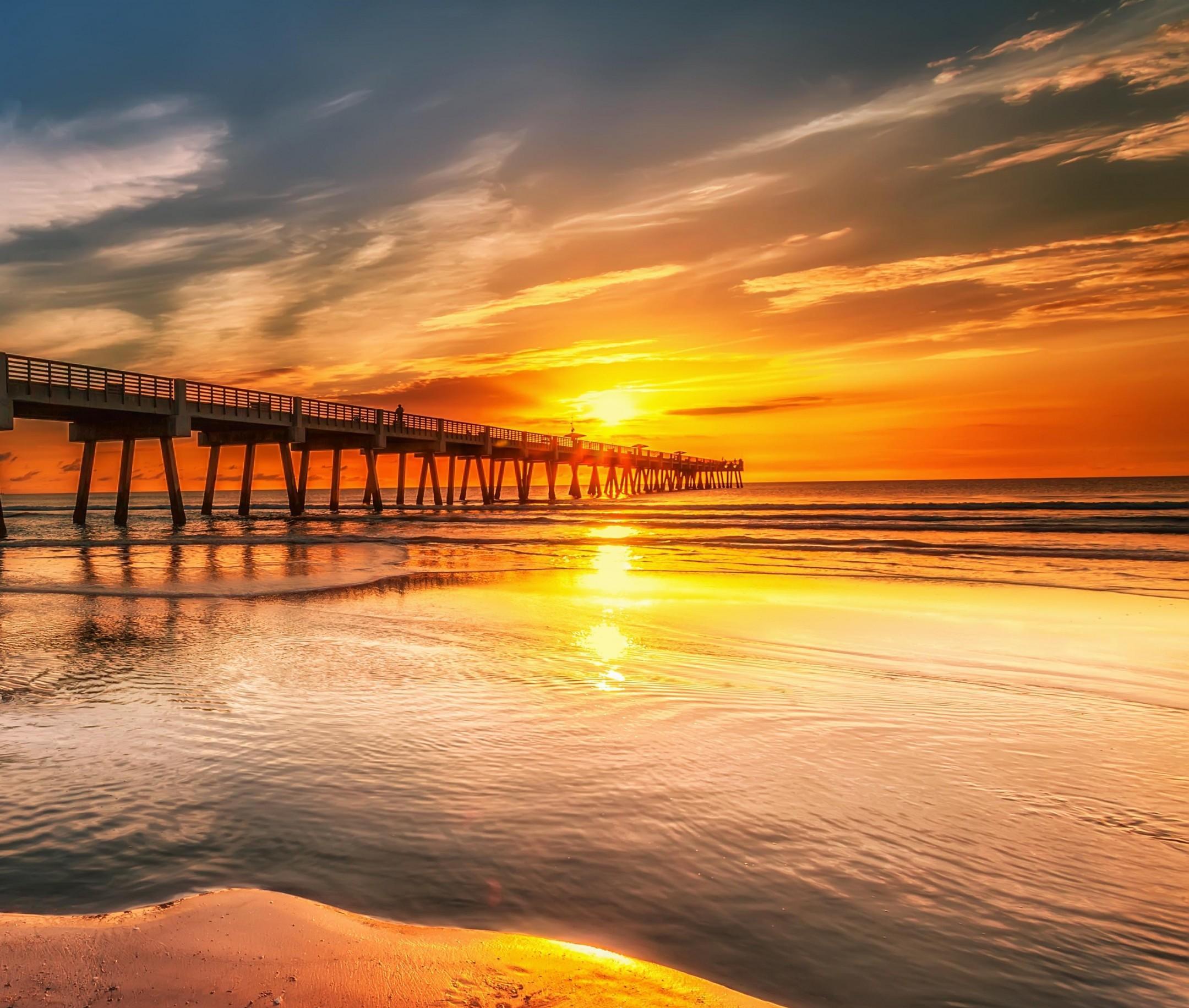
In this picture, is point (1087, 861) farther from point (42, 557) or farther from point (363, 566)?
point (42, 557)

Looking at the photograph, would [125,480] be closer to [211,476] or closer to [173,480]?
[173,480]

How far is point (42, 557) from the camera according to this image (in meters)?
19.1

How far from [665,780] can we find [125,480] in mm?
37562

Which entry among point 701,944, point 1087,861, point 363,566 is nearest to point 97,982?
point 701,944

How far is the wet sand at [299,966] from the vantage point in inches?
79.1

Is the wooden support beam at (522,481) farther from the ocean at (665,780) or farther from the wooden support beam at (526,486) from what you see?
the ocean at (665,780)

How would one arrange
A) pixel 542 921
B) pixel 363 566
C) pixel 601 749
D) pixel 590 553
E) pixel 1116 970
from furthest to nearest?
pixel 590 553, pixel 363 566, pixel 601 749, pixel 542 921, pixel 1116 970

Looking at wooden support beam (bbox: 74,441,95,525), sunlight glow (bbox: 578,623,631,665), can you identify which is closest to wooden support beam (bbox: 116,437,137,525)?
wooden support beam (bbox: 74,441,95,525)

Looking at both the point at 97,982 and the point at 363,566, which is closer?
the point at 97,982

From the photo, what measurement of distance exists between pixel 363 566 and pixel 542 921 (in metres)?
15.0

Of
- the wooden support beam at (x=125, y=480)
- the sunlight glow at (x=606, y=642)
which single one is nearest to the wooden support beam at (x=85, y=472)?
the wooden support beam at (x=125, y=480)

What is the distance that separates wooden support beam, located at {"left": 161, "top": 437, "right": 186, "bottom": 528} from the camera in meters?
32.9

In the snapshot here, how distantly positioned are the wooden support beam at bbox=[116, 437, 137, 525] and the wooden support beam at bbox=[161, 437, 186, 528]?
1.47m

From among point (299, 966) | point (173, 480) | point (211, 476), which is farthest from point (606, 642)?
point (211, 476)
